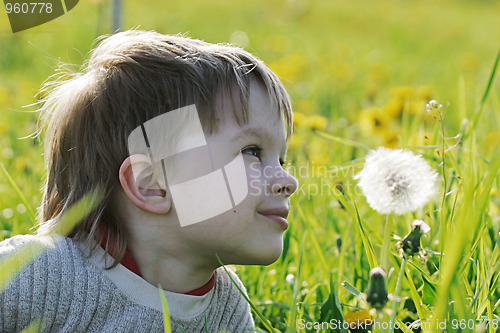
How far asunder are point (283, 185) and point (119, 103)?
29 cm

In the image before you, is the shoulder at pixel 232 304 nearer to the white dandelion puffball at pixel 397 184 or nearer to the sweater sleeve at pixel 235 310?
the sweater sleeve at pixel 235 310

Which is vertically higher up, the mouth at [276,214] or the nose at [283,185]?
Result: the nose at [283,185]

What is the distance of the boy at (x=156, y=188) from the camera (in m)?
1.06

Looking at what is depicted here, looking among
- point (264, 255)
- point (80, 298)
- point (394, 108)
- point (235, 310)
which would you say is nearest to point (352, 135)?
point (394, 108)

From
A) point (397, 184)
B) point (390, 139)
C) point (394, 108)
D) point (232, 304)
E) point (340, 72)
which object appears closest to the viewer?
point (397, 184)

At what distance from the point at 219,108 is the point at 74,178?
0.26m

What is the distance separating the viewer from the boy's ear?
108cm

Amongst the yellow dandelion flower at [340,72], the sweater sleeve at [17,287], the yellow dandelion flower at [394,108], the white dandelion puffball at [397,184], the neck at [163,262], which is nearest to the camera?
the white dandelion puffball at [397,184]

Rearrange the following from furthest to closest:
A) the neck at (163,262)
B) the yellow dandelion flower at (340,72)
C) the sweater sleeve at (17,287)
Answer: the yellow dandelion flower at (340,72) < the neck at (163,262) < the sweater sleeve at (17,287)

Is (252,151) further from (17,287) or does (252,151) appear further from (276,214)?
(17,287)

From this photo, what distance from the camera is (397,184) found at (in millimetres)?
884

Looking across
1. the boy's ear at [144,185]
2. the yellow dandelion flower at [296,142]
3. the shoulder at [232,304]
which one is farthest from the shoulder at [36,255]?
the yellow dandelion flower at [296,142]

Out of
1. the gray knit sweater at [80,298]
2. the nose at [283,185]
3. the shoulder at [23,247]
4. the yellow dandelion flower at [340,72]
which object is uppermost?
the nose at [283,185]

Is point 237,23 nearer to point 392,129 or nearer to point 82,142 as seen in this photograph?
point 392,129
